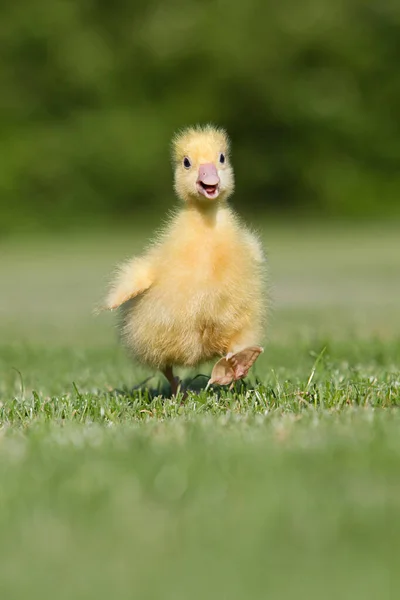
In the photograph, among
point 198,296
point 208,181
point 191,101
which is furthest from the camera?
point 191,101

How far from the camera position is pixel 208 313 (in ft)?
14.3

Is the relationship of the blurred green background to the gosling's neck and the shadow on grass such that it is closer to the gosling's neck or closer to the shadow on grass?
the shadow on grass

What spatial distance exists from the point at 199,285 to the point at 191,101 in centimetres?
2730

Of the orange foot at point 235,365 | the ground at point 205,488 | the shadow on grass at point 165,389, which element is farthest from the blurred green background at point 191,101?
the orange foot at point 235,365

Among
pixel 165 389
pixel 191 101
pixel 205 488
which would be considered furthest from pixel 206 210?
pixel 191 101

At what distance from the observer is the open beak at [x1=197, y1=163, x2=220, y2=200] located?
4477mm

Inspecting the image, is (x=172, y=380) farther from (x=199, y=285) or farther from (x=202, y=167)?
(x=202, y=167)

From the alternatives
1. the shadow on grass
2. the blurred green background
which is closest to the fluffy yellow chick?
the shadow on grass

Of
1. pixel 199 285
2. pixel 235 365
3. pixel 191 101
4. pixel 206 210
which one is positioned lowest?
pixel 235 365

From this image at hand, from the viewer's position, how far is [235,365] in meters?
4.40

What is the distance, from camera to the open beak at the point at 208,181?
176 inches

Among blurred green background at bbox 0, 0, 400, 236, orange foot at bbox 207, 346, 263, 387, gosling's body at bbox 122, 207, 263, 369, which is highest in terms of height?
blurred green background at bbox 0, 0, 400, 236

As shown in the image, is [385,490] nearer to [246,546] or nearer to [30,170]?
[246,546]

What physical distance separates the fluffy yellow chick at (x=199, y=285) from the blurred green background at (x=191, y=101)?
24.9 meters
